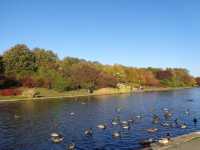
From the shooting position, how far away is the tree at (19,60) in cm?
15750

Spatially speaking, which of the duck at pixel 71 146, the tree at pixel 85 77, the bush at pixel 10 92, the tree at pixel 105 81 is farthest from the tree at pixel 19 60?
the duck at pixel 71 146

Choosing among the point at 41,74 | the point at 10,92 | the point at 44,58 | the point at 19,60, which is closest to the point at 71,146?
the point at 10,92

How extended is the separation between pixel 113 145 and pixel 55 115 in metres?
31.2

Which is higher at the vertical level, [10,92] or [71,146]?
[10,92]

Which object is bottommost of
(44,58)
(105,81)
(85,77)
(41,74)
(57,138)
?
(57,138)

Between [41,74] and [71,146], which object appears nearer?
[71,146]

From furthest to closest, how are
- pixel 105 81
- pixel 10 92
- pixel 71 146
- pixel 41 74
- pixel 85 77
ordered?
pixel 105 81 → pixel 85 77 → pixel 41 74 → pixel 10 92 → pixel 71 146

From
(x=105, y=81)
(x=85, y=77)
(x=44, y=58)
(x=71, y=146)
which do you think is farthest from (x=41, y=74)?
(x=71, y=146)

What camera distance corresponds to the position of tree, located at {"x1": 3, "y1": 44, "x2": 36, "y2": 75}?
6201 inches

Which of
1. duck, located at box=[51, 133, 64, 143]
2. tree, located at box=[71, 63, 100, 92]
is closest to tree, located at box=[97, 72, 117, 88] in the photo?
tree, located at box=[71, 63, 100, 92]

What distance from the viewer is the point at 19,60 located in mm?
160250

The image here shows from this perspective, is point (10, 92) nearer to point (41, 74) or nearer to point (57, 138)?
point (41, 74)

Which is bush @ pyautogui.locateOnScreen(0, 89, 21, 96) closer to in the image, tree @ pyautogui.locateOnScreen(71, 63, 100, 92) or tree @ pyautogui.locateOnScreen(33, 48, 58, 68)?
tree @ pyautogui.locateOnScreen(71, 63, 100, 92)

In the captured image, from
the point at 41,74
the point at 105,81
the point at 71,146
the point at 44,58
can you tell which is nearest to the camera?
the point at 71,146
